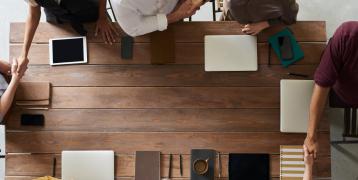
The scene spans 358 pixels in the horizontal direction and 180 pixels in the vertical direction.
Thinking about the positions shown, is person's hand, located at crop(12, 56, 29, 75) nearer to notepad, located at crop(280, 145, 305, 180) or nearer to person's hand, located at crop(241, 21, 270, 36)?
person's hand, located at crop(241, 21, 270, 36)

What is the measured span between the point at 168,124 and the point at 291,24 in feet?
3.29

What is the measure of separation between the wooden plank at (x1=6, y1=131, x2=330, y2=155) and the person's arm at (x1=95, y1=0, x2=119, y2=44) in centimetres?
61

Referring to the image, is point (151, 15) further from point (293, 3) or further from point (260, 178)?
point (260, 178)

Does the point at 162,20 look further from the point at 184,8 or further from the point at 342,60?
the point at 342,60

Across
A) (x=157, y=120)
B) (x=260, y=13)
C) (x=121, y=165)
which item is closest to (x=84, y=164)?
(x=121, y=165)

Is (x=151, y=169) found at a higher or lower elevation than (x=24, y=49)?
lower

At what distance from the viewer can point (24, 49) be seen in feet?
7.70

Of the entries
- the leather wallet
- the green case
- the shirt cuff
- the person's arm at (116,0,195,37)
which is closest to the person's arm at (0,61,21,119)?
the person's arm at (116,0,195,37)

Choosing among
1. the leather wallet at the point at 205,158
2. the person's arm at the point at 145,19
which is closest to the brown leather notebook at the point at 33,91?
the person's arm at the point at 145,19

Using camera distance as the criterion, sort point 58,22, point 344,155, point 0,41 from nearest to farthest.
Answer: point 58,22 < point 344,155 < point 0,41

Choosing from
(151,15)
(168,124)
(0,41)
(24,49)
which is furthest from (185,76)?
(0,41)

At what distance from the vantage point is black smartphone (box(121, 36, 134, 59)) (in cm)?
246

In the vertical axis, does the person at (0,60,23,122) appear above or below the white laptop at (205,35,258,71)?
below

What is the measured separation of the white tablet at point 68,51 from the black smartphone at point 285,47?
1.24 m
